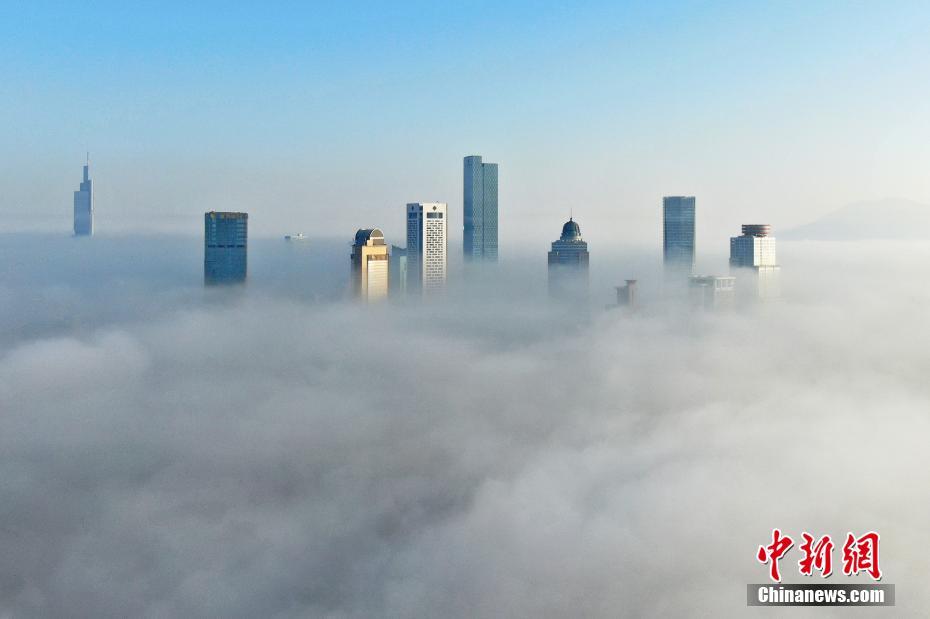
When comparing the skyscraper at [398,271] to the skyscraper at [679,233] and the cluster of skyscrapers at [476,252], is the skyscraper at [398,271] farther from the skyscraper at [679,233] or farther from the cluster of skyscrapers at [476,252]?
the skyscraper at [679,233]

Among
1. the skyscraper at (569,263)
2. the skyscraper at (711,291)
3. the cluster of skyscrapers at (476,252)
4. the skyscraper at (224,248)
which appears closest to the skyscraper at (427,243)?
the cluster of skyscrapers at (476,252)

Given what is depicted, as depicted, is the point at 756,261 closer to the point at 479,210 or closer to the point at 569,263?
the point at 569,263

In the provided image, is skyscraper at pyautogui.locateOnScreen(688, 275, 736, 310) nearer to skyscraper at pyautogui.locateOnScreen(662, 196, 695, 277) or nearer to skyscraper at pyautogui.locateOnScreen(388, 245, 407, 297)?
skyscraper at pyautogui.locateOnScreen(662, 196, 695, 277)

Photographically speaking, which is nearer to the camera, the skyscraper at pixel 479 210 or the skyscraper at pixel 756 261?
the skyscraper at pixel 756 261

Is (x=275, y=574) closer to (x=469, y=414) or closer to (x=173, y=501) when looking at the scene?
(x=173, y=501)

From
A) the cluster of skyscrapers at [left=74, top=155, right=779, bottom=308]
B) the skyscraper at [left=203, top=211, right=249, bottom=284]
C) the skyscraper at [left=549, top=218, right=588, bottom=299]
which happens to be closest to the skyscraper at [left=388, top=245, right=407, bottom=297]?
the cluster of skyscrapers at [left=74, top=155, right=779, bottom=308]

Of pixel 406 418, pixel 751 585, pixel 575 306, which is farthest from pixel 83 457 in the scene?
pixel 575 306
